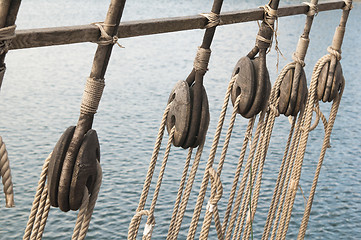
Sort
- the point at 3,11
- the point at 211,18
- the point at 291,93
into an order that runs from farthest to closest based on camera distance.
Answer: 1. the point at 291,93
2. the point at 211,18
3. the point at 3,11

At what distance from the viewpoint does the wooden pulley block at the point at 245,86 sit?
1228mm

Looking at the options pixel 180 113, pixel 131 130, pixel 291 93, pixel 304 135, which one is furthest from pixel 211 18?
pixel 131 130

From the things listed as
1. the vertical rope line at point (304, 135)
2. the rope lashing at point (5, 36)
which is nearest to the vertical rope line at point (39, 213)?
the rope lashing at point (5, 36)

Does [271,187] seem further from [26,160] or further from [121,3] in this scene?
[121,3]

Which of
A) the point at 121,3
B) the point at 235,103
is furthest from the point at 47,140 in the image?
the point at 121,3

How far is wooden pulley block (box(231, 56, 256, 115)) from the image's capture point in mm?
1228

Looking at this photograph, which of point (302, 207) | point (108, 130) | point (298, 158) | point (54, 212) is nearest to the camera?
point (298, 158)

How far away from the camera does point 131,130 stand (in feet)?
22.4

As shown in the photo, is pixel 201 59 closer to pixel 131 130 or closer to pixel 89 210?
pixel 89 210

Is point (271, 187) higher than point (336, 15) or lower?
lower

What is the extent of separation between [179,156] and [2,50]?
18.7 feet

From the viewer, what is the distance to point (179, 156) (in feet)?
20.6

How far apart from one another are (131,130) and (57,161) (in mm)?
6045

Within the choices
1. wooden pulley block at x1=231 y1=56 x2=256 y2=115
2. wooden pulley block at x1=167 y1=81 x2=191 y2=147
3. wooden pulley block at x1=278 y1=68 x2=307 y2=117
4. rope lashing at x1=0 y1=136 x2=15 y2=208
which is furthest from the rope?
wooden pulley block at x1=278 y1=68 x2=307 y2=117
